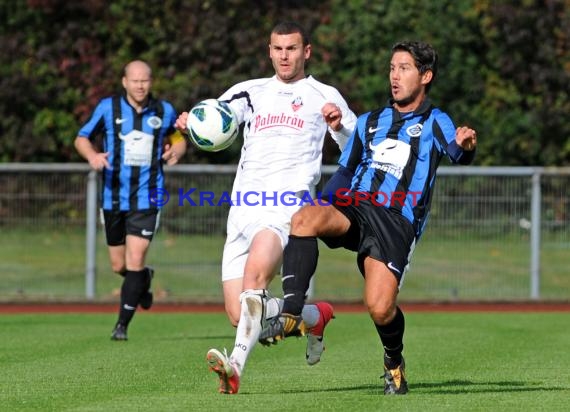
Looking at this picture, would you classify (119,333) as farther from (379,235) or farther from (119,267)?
(379,235)

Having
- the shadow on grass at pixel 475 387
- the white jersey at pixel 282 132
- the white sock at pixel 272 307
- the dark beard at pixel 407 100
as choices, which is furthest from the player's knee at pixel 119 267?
the dark beard at pixel 407 100

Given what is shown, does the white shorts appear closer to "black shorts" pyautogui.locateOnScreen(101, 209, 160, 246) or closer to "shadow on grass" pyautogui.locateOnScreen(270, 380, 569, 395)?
"shadow on grass" pyautogui.locateOnScreen(270, 380, 569, 395)

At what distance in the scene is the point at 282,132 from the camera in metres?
8.48

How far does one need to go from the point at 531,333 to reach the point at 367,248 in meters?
5.63

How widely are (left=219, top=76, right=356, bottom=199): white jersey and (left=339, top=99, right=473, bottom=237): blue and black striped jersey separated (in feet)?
1.41

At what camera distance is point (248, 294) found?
7492 mm

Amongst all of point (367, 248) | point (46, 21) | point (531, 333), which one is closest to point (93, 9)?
point (46, 21)

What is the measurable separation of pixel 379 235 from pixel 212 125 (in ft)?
4.52

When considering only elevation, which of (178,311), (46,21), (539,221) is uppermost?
(46,21)

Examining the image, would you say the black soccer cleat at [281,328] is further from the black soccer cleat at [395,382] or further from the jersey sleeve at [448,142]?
the jersey sleeve at [448,142]

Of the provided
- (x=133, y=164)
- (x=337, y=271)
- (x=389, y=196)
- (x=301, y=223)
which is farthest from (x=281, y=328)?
(x=337, y=271)

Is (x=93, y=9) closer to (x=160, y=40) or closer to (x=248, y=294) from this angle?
(x=160, y=40)

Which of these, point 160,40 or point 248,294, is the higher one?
point 160,40

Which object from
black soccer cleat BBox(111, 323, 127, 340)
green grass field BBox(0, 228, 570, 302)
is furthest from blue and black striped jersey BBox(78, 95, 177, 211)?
green grass field BBox(0, 228, 570, 302)
